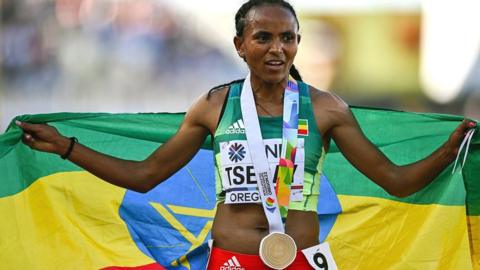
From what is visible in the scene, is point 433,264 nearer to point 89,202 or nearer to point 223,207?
point 223,207

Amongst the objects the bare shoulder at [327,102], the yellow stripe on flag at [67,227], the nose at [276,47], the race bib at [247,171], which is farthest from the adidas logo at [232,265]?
the yellow stripe on flag at [67,227]

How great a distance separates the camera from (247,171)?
3969mm

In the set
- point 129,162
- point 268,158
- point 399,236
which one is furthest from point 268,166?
point 399,236

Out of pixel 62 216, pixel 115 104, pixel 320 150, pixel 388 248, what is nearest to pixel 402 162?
pixel 388 248

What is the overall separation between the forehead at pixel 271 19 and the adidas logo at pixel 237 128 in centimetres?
41

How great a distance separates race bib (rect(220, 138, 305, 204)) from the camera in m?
3.97

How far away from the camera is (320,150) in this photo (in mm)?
4070

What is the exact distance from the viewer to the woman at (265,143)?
3984mm

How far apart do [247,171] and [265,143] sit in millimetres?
137

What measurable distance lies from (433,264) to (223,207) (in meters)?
1.49

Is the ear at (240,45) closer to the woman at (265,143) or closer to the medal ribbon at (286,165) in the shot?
the woman at (265,143)

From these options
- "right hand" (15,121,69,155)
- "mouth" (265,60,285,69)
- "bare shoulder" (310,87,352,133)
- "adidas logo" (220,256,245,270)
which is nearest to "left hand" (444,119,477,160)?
"bare shoulder" (310,87,352,133)

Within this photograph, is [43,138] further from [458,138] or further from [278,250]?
[458,138]

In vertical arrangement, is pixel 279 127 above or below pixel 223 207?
above
